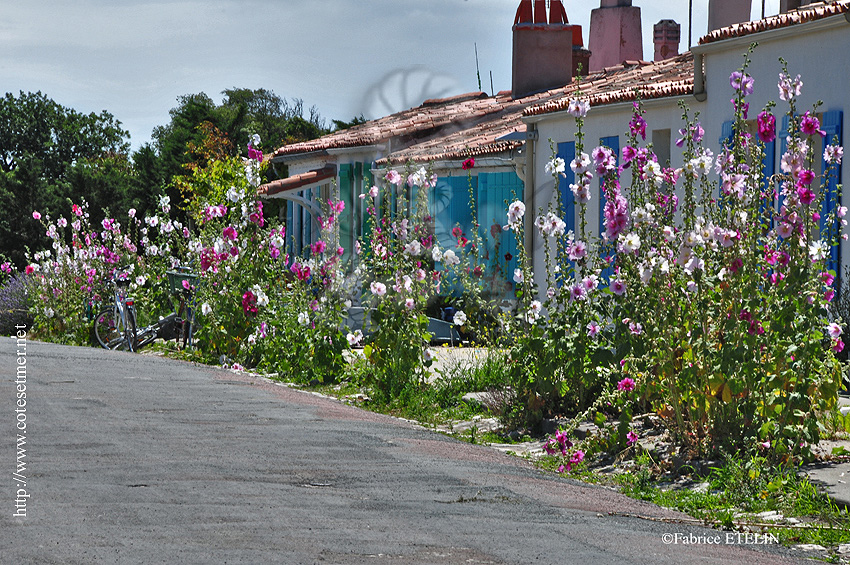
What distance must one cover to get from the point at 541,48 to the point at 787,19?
37.5 feet

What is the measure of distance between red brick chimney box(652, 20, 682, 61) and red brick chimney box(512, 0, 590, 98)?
14.7ft

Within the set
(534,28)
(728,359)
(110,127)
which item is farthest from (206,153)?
(728,359)

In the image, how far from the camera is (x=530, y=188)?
16516 millimetres

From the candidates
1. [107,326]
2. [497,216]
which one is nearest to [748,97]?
[497,216]

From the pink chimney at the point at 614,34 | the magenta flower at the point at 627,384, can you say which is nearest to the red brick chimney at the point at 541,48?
the pink chimney at the point at 614,34

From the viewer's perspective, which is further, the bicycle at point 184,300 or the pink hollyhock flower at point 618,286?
the bicycle at point 184,300

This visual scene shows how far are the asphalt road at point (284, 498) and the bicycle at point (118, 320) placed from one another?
258 inches

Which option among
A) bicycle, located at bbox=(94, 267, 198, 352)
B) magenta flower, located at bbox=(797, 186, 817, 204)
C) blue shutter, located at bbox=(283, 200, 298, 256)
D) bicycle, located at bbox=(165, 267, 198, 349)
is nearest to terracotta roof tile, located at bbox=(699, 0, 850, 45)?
magenta flower, located at bbox=(797, 186, 817, 204)

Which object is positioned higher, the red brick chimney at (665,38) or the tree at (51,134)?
the tree at (51,134)

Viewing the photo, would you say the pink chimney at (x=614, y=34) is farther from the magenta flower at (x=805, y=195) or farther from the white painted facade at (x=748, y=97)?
the magenta flower at (x=805, y=195)

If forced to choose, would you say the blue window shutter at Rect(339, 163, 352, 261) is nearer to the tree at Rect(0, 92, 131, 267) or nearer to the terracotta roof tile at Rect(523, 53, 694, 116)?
the terracotta roof tile at Rect(523, 53, 694, 116)

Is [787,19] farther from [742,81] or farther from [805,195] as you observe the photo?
[805,195]

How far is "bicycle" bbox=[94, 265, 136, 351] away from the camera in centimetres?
1573

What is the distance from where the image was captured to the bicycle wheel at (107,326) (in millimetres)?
16170
